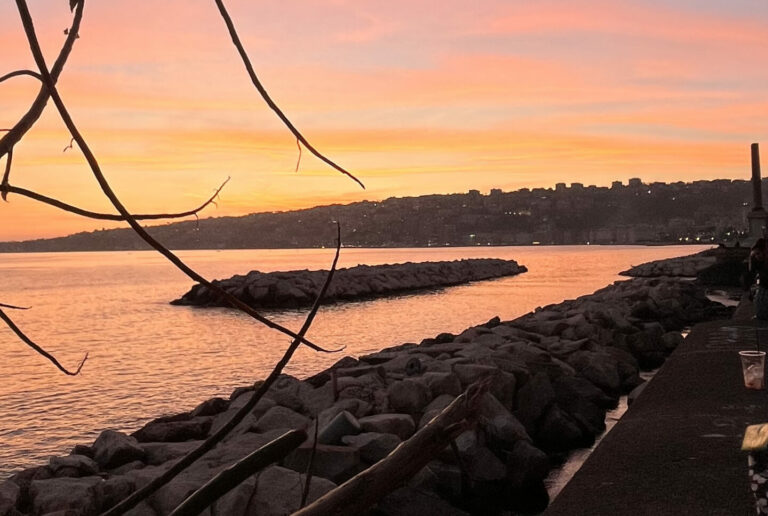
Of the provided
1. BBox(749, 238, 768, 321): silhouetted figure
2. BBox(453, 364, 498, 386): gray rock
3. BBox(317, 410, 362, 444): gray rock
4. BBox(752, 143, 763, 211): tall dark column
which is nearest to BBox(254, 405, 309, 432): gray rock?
BBox(317, 410, 362, 444): gray rock

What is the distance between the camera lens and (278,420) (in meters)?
7.15

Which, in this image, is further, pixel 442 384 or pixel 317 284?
pixel 317 284

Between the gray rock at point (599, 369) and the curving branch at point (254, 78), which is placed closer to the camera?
the curving branch at point (254, 78)

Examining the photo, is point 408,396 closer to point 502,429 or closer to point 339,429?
point 502,429

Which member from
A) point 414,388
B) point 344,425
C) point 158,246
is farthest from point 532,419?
point 158,246

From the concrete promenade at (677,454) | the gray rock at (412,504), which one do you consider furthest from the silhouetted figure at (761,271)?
the gray rock at (412,504)

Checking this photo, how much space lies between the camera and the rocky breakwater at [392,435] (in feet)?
17.9

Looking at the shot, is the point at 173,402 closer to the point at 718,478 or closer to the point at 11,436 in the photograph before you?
the point at 11,436

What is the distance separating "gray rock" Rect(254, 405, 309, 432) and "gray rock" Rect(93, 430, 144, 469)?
3.59ft

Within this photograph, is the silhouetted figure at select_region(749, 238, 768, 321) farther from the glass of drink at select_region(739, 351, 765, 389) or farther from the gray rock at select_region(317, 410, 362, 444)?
the gray rock at select_region(317, 410, 362, 444)

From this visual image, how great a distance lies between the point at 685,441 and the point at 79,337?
871 inches

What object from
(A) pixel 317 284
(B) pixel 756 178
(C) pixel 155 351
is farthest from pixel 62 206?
(A) pixel 317 284

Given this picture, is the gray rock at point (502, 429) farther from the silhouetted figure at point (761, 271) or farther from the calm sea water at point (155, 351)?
the calm sea water at point (155, 351)

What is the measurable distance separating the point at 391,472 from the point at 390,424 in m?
6.03
